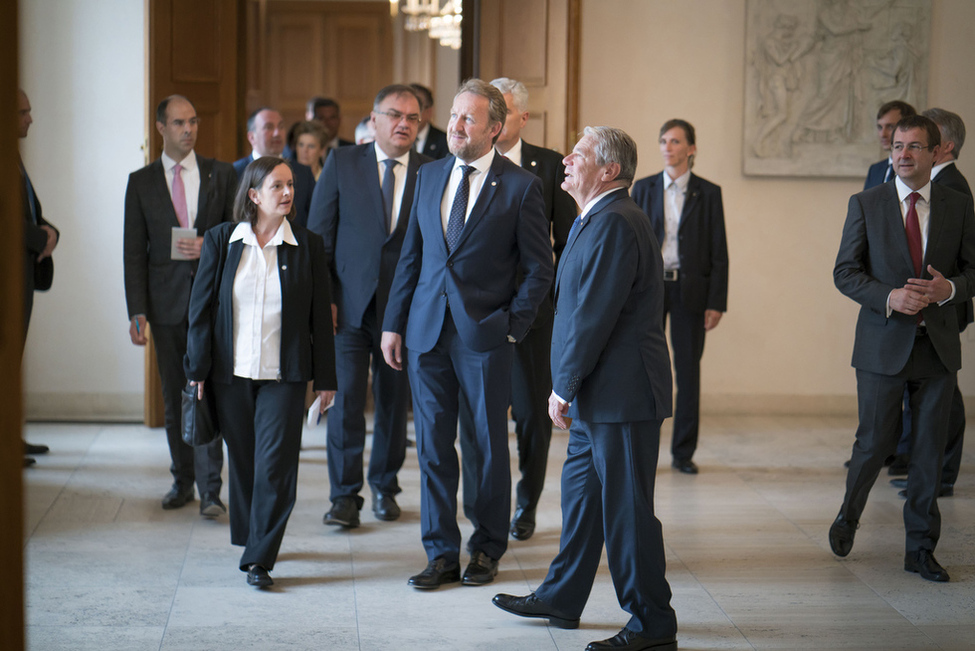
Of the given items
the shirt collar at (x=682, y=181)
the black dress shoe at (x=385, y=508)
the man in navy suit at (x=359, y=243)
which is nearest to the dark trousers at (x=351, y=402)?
the man in navy suit at (x=359, y=243)

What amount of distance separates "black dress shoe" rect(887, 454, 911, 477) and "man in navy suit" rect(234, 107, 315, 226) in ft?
11.2

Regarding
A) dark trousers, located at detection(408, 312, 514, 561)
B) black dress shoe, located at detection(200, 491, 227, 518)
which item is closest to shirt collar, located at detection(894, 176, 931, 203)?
dark trousers, located at detection(408, 312, 514, 561)

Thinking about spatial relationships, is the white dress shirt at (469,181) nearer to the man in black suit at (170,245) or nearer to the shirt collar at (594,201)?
the shirt collar at (594,201)

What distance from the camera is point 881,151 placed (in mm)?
7234

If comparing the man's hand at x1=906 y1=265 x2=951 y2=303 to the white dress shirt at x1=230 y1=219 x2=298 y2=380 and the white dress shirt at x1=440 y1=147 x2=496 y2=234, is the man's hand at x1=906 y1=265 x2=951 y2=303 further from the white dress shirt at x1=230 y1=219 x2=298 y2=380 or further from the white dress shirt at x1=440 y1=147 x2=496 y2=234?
the white dress shirt at x1=230 y1=219 x2=298 y2=380

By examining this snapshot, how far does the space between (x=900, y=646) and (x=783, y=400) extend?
4273 mm

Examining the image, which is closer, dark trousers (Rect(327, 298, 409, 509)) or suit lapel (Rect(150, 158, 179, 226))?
dark trousers (Rect(327, 298, 409, 509))

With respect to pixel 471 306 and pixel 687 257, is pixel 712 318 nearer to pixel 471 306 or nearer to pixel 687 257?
pixel 687 257

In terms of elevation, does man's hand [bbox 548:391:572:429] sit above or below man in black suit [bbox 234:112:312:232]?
below

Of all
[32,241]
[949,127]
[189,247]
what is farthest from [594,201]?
[32,241]

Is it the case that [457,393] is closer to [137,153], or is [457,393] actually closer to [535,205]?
[535,205]

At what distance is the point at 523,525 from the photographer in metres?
4.54

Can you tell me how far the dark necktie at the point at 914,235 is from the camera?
4055 millimetres

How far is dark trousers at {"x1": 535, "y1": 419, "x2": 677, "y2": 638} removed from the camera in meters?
3.15
